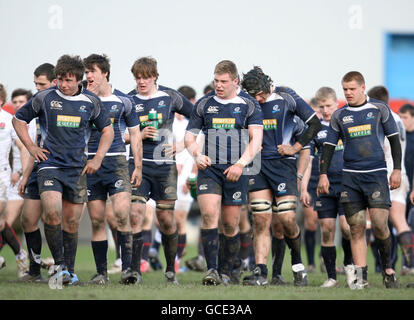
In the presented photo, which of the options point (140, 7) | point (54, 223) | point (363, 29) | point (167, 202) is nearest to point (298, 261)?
point (167, 202)

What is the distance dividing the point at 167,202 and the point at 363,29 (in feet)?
38.3

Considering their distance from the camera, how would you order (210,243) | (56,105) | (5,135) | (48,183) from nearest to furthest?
(48,183) < (56,105) < (210,243) < (5,135)

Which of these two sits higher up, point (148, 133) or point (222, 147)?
point (148, 133)

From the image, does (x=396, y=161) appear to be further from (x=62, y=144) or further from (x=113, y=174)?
(x=62, y=144)

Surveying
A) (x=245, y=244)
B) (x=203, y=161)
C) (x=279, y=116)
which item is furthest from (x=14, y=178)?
(x=279, y=116)

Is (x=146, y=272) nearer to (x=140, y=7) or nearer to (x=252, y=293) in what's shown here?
(x=252, y=293)

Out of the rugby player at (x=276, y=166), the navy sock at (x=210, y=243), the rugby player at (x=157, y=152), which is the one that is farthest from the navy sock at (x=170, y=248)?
the rugby player at (x=276, y=166)

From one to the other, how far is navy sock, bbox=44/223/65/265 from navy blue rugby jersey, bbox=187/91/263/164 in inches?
71.5

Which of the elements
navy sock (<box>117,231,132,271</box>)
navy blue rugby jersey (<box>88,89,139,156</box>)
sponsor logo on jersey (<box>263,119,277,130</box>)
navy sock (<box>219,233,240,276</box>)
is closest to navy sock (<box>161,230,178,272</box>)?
navy sock (<box>117,231,132,271</box>)

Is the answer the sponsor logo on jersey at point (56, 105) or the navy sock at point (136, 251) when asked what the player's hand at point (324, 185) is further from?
the sponsor logo on jersey at point (56, 105)

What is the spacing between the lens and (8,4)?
17766mm

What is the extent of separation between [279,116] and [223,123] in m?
0.76

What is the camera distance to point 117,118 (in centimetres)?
894

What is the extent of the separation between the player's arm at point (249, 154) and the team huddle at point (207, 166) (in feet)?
0.04
